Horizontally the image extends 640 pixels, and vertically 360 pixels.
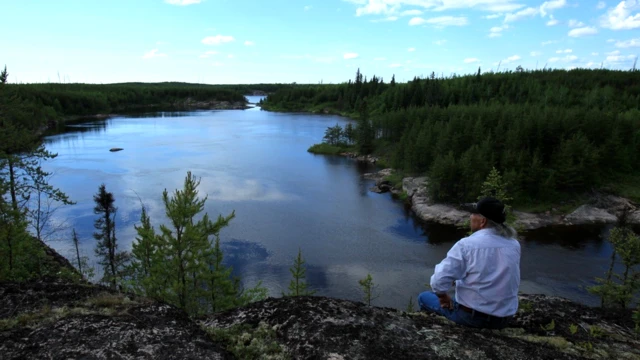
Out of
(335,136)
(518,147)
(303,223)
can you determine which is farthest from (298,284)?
(335,136)

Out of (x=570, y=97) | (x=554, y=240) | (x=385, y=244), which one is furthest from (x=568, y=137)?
(x=570, y=97)

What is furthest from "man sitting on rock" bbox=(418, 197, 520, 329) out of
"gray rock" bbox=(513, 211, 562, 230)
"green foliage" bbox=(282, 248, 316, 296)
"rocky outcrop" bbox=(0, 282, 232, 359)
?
"gray rock" bbox=(513, 211, 562, 230)

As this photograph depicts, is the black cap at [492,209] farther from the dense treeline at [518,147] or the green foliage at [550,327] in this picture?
the dense treeline at [518,147]

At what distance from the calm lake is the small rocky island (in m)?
19.5

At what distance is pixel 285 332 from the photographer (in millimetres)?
5742

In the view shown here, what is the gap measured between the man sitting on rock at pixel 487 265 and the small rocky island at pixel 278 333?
634 mm

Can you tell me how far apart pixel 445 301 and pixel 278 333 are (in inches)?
94.4

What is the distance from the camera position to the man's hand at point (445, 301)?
5391mm

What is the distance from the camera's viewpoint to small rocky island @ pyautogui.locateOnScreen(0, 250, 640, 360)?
518 centimetres

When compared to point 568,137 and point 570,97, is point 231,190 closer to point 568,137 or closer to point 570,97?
point 568,137

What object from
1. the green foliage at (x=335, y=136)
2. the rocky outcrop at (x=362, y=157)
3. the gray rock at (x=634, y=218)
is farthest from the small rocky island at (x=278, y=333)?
the green foliage at (x=335, y=136)

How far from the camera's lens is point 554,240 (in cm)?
3728

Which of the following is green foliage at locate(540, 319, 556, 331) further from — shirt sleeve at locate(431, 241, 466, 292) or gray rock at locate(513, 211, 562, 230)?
gray rock at locate(513, 211, 562, 230)

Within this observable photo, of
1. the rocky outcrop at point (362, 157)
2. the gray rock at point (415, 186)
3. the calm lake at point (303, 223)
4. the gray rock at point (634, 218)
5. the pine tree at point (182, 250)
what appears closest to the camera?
the pine tree at point (182, 250)
